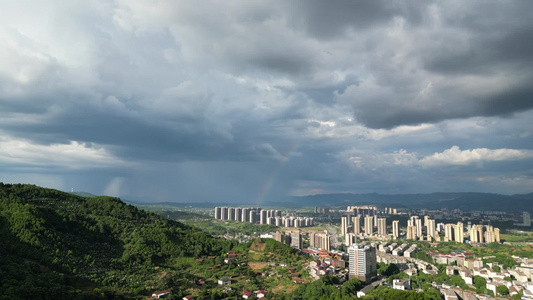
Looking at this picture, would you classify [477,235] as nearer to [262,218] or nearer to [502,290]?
[502,290]

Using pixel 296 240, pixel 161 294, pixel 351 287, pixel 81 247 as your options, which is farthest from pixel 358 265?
pixel 81 247

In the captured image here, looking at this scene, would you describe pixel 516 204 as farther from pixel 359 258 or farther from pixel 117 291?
pixel 117 291

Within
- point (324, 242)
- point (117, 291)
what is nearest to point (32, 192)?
point (117, 291)

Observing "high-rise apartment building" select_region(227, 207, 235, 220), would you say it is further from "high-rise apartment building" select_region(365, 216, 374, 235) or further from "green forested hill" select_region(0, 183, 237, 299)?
"green forested hill" select_region(0, 183, 237, 299)

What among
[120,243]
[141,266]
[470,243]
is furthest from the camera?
[470,243]

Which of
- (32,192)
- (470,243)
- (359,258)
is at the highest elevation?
(32,192)

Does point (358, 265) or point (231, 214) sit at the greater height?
point (358, 265)
